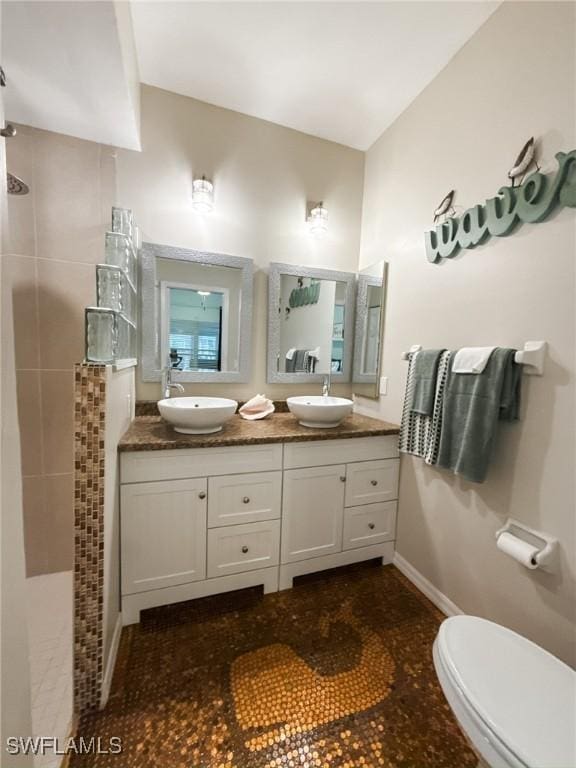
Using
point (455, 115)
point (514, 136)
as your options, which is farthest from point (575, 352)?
point (455, 115)

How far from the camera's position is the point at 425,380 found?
4.84 feet

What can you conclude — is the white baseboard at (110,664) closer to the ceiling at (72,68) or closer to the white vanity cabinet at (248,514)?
the white vanity cabinet at (248,514)

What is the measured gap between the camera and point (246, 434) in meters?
1.52

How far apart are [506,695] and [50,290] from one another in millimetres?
2333

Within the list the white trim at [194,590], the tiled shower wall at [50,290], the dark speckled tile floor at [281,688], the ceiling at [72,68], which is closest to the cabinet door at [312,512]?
the white trim at [194,590]

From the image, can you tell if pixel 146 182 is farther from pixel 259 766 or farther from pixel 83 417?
pixel 259 766

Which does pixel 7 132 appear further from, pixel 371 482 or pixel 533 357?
pixel 371 482

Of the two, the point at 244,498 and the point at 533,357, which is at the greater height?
the point at 533,357

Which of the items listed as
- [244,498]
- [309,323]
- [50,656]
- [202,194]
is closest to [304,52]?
[202,194]

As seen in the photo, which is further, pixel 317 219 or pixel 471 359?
pixel 317 219

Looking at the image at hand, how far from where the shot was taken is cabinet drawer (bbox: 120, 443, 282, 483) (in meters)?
1.32

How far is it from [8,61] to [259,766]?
2.58 metres

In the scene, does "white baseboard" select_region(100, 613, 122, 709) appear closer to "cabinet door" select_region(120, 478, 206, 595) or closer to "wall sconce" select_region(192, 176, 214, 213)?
"cabinet door" select_region(120, 478, 206, 595)

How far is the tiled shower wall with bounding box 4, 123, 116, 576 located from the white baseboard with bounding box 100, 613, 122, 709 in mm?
671
